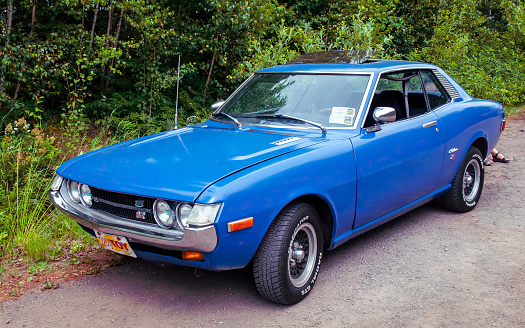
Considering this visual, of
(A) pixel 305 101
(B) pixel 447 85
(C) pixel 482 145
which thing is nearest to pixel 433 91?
(B) pixel 447 85

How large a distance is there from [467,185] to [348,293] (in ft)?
8.70

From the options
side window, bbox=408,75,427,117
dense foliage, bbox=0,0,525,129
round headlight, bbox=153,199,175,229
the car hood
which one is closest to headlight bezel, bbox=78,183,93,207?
the car hood

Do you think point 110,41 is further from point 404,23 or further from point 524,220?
point 404,23

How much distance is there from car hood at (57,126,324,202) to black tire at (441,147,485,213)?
2.25 meters

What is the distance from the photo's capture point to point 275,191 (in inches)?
123

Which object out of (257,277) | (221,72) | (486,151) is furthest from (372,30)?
(257,277)

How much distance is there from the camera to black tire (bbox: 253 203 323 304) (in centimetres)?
317

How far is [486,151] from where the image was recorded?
566 cm

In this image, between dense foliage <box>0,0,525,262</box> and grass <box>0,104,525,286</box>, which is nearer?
grass <box>0,104,525,286</box>

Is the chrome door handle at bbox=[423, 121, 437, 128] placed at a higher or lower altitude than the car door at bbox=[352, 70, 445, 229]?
higher

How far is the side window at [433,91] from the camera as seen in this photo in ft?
16.4

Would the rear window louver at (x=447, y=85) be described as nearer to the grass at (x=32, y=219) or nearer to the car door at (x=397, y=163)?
the car door at (x=397, y=163)

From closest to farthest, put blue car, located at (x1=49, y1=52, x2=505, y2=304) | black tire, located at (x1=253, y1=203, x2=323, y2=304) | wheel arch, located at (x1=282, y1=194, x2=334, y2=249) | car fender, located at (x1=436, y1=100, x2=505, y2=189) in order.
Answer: blue car, located at (x1=49, y1=52, x2=505, y2=304), black tire, located at (x1=253, y1=203, x2=323, y2=304), wheel arch, located at (x1=282, y1=194, x2=334, y2=249), car fender, located at (x1=436, y1=100, x2=505, y2=189)

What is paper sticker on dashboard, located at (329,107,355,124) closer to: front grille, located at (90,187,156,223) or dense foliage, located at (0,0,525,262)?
front grille, located at (90,187,156,223)
